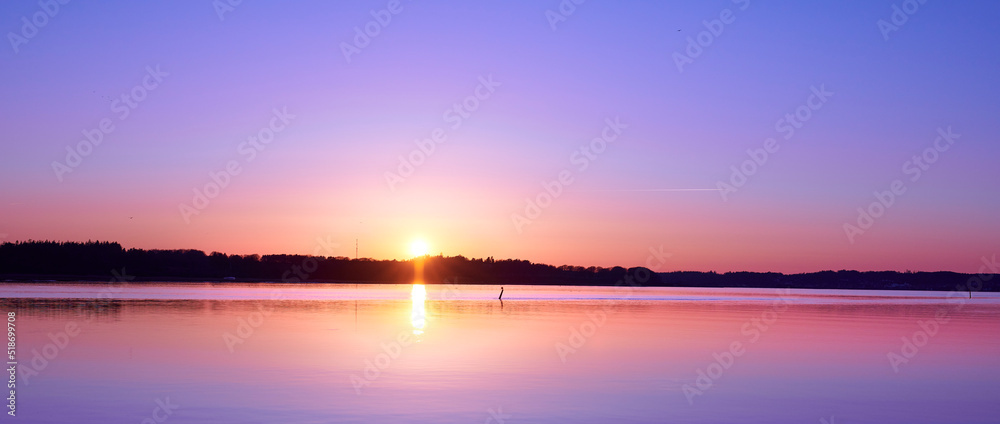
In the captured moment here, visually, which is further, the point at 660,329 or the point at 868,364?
the point at 660,329

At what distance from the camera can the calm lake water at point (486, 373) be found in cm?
1672

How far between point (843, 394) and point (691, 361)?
20.9ft

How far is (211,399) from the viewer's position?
1748cm

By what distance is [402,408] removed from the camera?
661 inches

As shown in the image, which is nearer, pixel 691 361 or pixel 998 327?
pixel 691 361

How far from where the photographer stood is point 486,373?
22.3 metres

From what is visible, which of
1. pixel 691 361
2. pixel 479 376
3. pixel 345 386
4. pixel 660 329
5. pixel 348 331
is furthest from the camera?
pixel 660 329

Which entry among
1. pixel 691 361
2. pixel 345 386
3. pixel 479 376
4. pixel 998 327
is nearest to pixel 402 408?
pixel 345 386

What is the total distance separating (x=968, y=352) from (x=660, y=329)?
494 inches

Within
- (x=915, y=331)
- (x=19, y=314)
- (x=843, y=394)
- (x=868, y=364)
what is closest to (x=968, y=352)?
(x=868, y=364)

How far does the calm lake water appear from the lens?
16719mm

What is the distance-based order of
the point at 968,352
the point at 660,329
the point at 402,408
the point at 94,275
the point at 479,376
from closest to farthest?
the point at 402,408 < the point at 479,376 < the point at 968,352 < the point at 660,329 < the point at 94,275

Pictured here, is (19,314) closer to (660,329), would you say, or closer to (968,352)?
(660,329)

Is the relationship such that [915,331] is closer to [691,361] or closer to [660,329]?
[660,329]
